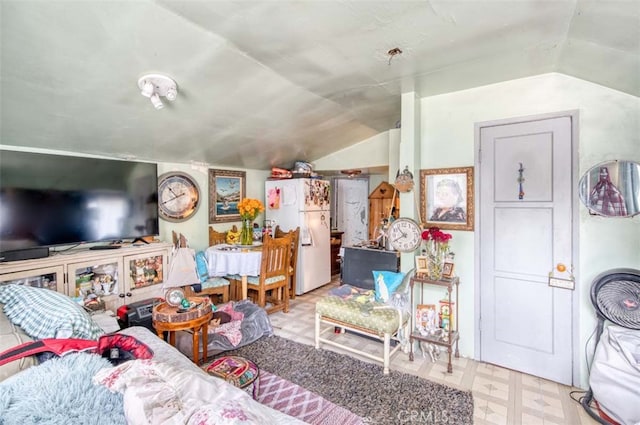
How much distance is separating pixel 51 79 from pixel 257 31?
136cm

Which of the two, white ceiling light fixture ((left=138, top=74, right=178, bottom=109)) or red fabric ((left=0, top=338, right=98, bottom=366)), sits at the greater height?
white ceiling light fixture ((left=138, top=74, right=178, bottom=109))

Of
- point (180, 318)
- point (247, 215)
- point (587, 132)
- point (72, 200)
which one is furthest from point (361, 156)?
point (72, 200)

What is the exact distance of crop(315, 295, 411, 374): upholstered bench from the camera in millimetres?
2479

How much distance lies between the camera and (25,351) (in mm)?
1298

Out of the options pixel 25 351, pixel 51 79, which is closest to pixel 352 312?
pixel 25 351

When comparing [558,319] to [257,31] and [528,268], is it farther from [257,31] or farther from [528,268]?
[257,31]

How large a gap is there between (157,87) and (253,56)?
2.42ft

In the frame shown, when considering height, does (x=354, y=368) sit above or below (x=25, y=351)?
below

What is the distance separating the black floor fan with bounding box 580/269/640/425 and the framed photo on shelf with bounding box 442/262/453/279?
949mm

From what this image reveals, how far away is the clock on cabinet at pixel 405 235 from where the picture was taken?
274cm

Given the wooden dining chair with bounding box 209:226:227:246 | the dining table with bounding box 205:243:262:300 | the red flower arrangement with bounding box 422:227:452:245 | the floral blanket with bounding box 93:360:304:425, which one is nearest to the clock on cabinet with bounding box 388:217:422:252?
the red flower arrangement with bounding box 422:227:452:245

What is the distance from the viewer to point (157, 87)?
2.20 m

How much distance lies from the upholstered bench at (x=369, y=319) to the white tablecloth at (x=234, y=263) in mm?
1171

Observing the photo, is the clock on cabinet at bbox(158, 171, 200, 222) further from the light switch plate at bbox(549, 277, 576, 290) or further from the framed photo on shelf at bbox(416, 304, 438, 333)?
the light switch plate at bbox(549, 277, 576, 290)
